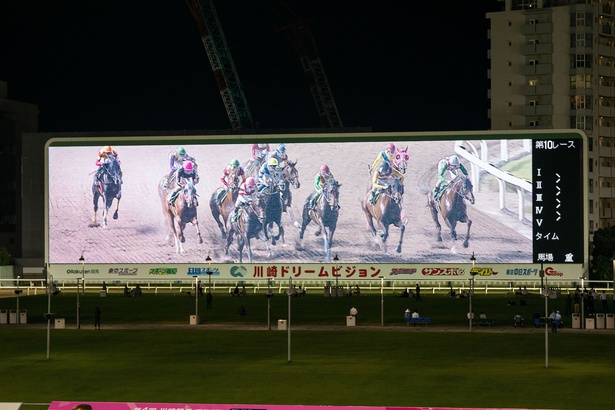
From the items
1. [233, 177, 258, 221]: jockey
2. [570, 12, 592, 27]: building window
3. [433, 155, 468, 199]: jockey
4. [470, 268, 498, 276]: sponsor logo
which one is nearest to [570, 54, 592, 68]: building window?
[570, 12, 592, 27]: building window

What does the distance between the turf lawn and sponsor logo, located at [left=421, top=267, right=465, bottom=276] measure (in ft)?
128

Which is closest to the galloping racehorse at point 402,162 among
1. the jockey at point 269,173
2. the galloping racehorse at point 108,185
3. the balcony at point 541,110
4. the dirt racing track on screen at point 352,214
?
the dirt racing track on screen at point 352,214

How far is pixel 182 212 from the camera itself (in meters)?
141

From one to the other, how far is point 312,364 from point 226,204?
8076 cm

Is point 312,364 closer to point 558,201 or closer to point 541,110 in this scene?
→ point 558,201

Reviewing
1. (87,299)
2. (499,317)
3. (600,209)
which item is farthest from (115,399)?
(600,209)

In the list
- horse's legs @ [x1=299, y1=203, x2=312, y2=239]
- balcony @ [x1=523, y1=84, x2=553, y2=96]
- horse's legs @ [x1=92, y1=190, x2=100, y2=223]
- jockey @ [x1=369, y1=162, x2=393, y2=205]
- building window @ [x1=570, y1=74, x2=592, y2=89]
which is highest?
building window @ [x1=570, y1=74, x2=592, y2=89]

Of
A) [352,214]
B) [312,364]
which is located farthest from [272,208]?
[312,364]

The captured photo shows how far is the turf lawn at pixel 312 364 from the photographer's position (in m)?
50.5

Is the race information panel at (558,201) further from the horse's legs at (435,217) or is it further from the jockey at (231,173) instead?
the jockey at (231,173)

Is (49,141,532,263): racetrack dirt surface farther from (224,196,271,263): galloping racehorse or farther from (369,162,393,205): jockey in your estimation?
(369,162,393,205): jockey

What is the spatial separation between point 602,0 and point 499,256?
6169 cm

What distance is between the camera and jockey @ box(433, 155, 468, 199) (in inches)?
5305

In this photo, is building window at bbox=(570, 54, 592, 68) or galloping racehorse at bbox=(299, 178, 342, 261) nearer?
galloping racehorse at bbox=(299, 178, 342, 261)
